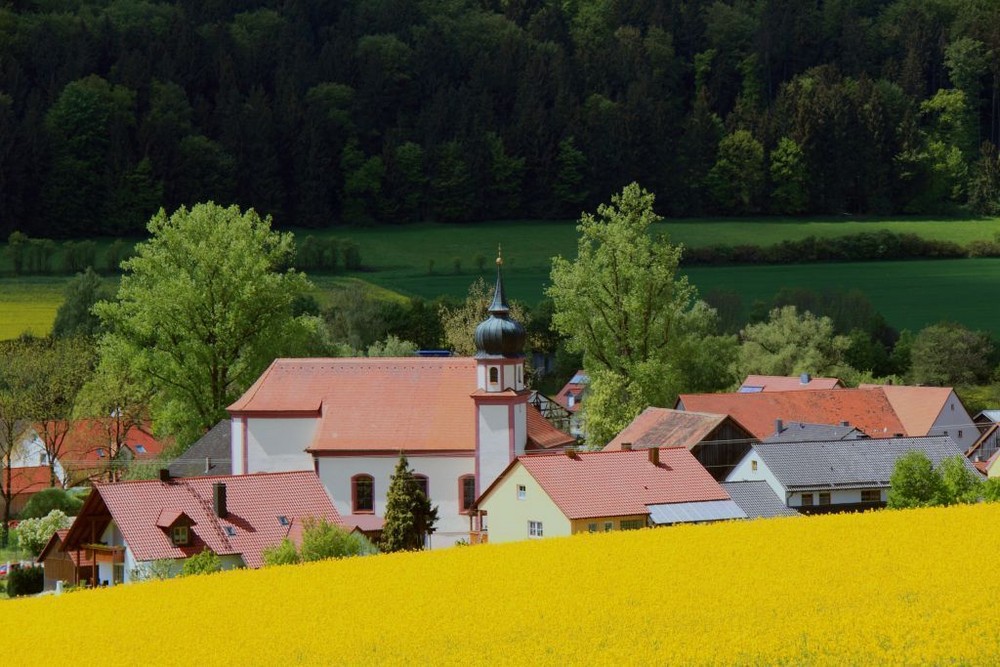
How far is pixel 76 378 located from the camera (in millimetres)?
79312

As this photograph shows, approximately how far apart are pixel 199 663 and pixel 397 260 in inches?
3639

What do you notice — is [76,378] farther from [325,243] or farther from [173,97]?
[173,97]

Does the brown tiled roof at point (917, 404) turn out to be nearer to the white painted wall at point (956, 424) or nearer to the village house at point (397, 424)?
the white painted wall at point (956, 424)

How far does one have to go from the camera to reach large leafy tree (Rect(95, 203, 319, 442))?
6612cm

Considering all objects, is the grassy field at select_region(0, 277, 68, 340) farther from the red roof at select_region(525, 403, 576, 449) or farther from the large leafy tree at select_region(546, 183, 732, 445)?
the red roof at select_region(525, 403, 576, 449)

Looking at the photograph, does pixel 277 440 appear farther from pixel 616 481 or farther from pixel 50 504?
pixel 616 481

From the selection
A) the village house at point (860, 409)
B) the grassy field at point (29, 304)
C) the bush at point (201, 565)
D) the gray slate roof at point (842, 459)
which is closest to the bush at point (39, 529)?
the bush at point (201, 565)

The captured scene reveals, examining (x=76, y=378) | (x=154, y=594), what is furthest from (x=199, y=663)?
(x=76, y=378)

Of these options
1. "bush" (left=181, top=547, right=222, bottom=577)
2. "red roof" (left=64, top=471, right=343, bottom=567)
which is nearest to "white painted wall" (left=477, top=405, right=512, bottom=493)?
"red roof" (left=64, top=471, right=343, bottom=567)

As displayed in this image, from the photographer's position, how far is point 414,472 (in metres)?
59.2

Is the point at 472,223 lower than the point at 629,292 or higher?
higher

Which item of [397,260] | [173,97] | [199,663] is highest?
[173,97]

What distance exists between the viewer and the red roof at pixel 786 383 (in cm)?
8225

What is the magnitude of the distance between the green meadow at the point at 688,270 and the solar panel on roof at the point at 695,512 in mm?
53935
